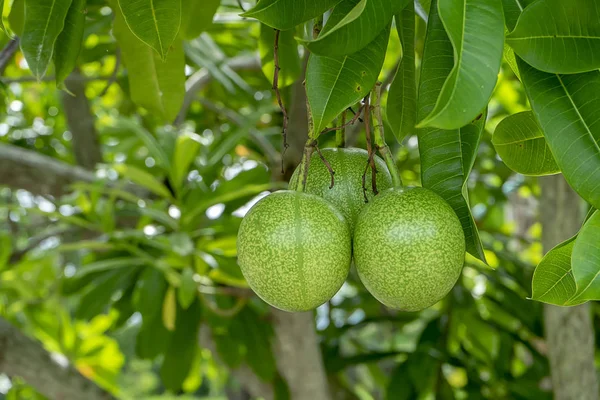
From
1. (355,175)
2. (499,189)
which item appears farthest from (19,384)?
(355,175)

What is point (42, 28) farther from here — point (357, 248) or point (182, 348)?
point (182, 348)

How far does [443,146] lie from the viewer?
81 cm

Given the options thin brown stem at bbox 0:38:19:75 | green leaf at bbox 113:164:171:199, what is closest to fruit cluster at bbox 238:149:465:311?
thin brown stem at bbox 0:38:19:75

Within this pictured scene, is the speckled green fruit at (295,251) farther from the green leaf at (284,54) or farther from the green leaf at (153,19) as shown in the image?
the green leaf at (284,54)

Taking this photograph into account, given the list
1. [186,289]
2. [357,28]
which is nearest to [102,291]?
[186,289]

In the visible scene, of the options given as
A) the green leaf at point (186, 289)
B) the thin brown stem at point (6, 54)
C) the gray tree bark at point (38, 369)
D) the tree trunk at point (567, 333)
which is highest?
the thin brown stem at point (6, 54)

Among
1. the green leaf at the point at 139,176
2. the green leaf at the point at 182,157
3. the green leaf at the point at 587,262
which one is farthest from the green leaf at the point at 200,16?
the green leaf at the point at 182,157

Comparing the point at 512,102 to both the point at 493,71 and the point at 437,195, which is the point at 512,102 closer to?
the point at 437,195

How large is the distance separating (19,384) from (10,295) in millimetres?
507

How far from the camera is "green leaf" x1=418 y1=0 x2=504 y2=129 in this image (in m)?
0.59

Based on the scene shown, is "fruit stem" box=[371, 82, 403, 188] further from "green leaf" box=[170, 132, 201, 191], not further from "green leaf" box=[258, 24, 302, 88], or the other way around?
"green leaf" box=[170, 132, 201, 191]

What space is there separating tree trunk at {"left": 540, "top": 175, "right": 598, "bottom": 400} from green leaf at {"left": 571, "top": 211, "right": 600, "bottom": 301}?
4.16 ft

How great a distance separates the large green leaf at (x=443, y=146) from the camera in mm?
748

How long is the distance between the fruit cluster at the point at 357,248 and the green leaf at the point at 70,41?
0.35 meters
